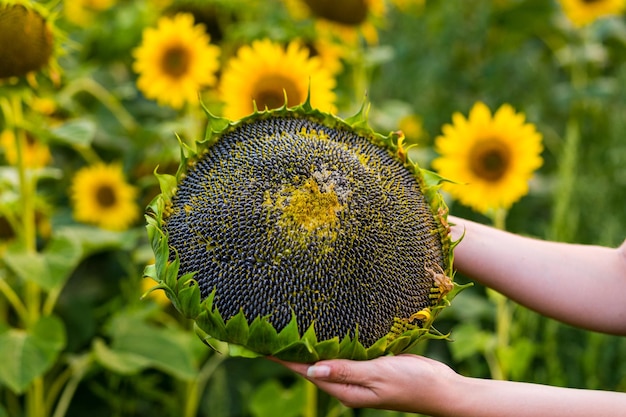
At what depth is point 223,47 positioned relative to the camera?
2.17m

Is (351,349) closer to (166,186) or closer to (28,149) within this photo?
(166,186)

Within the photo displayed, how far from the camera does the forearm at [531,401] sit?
992 millimetres

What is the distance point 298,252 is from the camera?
866 mm

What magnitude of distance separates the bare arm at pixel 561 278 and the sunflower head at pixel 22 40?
0.78 m

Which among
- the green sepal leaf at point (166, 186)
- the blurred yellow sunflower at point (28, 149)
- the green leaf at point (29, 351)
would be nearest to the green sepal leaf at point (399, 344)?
the green sepal leaf at point (166, 186)

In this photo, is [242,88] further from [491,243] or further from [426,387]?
[426,387]

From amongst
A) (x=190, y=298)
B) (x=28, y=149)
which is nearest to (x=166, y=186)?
(x=190, y=298)

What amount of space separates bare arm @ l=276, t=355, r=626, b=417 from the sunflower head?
0.79 meters

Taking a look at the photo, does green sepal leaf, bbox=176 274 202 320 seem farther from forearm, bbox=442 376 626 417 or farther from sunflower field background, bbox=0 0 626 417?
sunflower field background, bbox=0 0 626 417

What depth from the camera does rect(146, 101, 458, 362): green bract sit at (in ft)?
2.83

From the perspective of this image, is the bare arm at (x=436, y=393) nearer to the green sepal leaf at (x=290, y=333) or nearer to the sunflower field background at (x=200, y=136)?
the green sepal leaf at (x=290, y=333)

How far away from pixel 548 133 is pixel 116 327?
144 cm

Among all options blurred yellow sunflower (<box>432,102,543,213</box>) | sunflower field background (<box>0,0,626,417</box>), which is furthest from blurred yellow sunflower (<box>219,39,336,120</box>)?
blurred yellow sunflower (<box>432,102,543,213</box>)

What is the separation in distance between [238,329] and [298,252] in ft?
0.33
